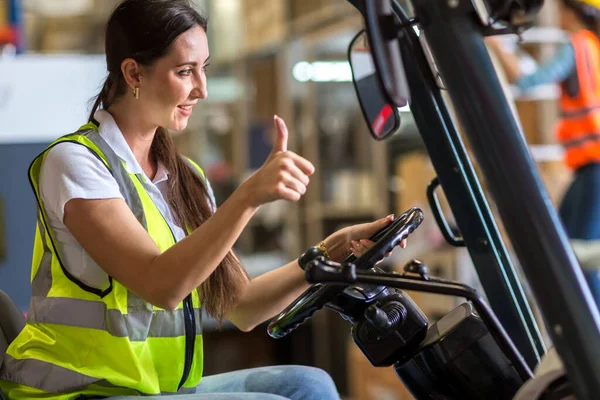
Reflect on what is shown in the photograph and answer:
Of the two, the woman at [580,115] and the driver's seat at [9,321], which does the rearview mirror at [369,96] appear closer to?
the driver's seat at [9,321]

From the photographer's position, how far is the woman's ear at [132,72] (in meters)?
1.83

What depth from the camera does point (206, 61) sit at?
74.9 inches

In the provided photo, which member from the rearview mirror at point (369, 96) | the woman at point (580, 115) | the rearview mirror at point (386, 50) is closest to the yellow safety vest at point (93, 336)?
the rearview mirror at point (369, 96)

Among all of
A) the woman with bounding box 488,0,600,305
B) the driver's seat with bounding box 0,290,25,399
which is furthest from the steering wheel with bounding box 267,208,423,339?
the woman with bounding box 488,0,600,305

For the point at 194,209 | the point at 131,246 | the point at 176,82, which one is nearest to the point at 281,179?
the point at 131,246

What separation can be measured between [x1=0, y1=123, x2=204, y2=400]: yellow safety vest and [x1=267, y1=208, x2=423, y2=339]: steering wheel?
0.20 meters

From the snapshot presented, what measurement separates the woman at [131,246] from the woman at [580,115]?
8.40ft

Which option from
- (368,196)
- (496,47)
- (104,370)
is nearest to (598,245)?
(496,47)

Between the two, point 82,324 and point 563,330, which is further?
point 82,324

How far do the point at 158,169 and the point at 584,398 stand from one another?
1089mm

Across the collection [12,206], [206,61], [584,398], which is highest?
[206,61]

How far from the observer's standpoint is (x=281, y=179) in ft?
4.84

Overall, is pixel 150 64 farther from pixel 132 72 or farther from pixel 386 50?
pixel 386 50

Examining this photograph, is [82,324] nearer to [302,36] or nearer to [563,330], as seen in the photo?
[563,330]
